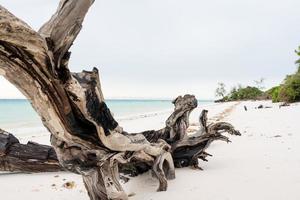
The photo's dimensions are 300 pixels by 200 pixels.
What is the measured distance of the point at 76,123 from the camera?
2537 mm

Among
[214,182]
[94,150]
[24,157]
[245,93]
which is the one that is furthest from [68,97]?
[245,93]

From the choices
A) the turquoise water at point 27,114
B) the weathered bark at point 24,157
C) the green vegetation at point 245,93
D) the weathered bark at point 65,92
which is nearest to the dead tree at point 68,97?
the weathered bark at point 65,92

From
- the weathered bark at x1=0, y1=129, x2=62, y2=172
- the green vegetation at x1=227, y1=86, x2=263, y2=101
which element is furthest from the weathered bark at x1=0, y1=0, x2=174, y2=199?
the green vegetation at x1=227, y1=86, x2=263, y2=101

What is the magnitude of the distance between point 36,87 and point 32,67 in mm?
160

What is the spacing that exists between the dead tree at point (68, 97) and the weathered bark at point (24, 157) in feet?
5.31

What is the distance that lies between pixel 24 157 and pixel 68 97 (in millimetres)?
2579

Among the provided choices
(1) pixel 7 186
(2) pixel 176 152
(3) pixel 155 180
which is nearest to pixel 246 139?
(2) pixel 176 152

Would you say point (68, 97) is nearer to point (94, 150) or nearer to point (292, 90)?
point (94, 150)

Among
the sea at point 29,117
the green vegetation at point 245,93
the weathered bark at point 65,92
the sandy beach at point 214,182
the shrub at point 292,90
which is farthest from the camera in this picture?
the green vegetation at point 245,93

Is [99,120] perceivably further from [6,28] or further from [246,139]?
[246,139]

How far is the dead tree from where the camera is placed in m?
1.96

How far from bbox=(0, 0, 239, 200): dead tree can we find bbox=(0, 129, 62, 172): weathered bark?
63.7 inches

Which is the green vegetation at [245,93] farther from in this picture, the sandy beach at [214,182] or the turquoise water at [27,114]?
the sandy beach at [214,182]

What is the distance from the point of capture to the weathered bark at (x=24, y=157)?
4.46 metres
